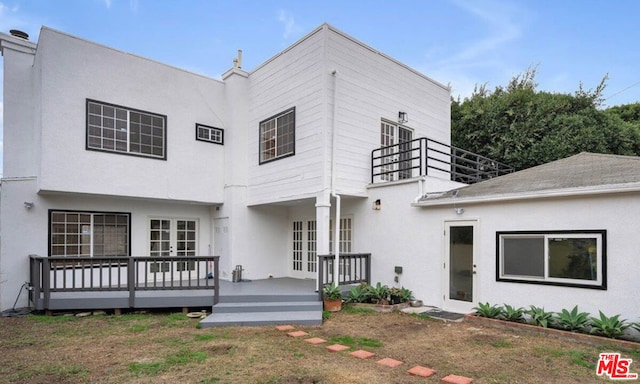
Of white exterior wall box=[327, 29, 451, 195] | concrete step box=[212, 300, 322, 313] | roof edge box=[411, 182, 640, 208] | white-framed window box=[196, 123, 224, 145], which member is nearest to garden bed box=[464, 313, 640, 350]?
roof edge box=[411, 182, 640, 208]

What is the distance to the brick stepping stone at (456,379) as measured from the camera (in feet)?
13.5

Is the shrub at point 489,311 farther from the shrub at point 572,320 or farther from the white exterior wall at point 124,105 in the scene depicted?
the white exterior wall at point 124,105

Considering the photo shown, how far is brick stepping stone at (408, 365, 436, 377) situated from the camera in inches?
171

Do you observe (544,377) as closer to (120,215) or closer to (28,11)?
(120,215)

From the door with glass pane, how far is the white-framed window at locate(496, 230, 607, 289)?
8193 mm

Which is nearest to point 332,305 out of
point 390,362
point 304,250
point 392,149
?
point 390,362

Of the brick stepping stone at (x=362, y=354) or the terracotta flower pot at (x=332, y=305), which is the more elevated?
the brick stepping stone at (x=362, y=354)

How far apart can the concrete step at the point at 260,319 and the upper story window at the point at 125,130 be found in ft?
16.9

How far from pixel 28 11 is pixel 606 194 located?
43.9ft

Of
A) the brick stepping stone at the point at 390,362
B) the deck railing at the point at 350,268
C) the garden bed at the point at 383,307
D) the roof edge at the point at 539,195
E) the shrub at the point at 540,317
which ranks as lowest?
the garden bed at the point at 383,307

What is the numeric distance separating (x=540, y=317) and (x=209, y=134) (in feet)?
31.3

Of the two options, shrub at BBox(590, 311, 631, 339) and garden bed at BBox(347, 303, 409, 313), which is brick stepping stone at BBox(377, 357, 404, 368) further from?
shrub at BBox(590, 311, 631, 339)

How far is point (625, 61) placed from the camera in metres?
12.1
